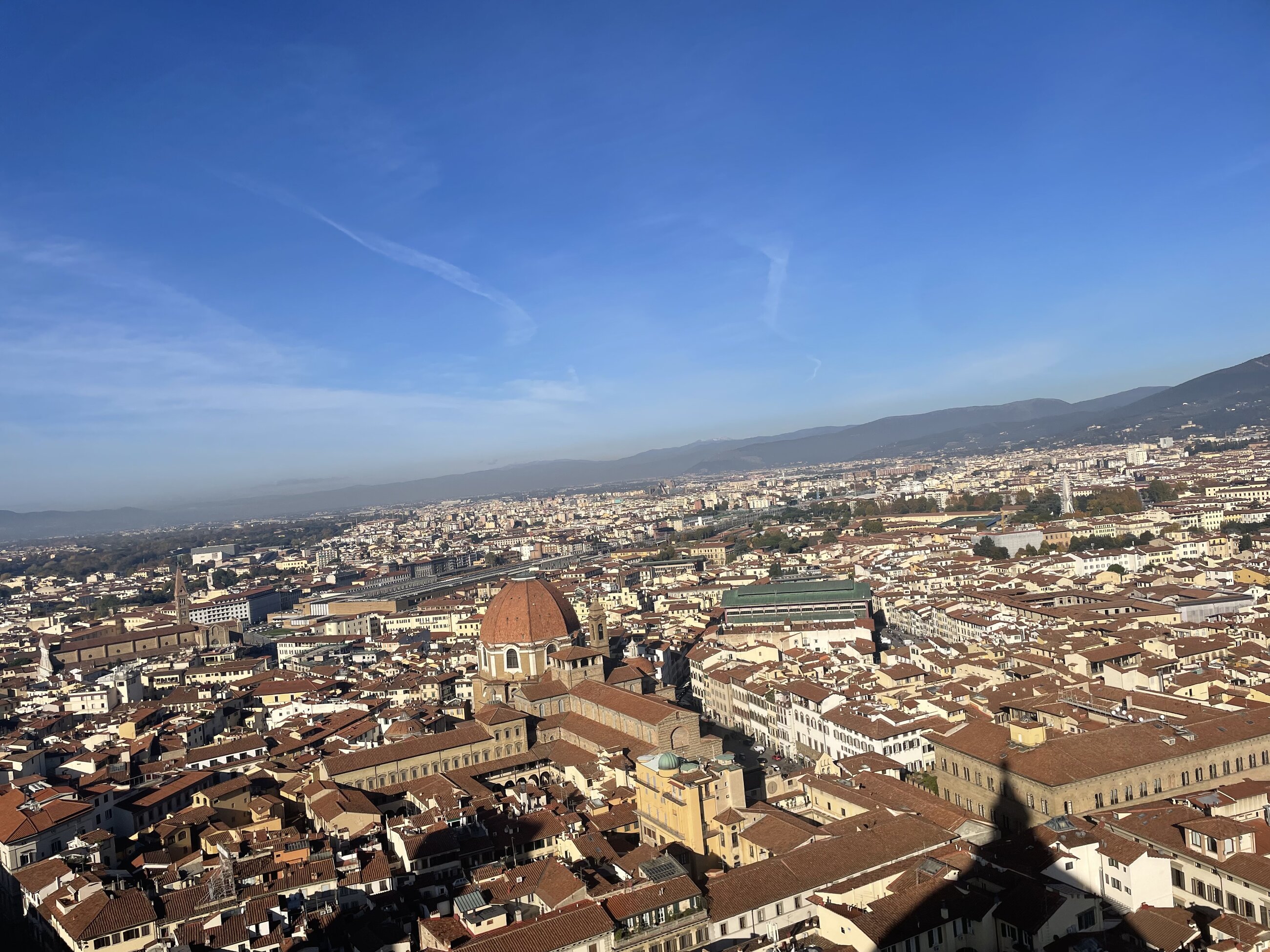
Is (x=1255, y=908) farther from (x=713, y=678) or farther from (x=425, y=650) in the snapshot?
(x=425, y=650)

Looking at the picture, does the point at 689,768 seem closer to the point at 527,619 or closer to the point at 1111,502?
the point at 527,619

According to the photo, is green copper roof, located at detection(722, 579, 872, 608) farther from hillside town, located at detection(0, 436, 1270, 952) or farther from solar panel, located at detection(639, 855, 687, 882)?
solar panel, located at detection(639, 855, 687, 882)

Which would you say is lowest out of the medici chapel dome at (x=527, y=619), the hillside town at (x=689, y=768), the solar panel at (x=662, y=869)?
the hillside town at (x=689, y=768)

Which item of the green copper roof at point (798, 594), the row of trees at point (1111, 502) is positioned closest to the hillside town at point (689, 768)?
the green copper roof at point (798, 594)

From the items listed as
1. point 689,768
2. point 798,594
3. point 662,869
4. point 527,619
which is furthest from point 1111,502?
point 662,869

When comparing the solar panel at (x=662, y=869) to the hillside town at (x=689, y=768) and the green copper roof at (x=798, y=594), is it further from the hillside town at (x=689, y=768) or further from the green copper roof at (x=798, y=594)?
the green copper roof at (x=798, y=594)

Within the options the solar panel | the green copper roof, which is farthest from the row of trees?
the solar panel
